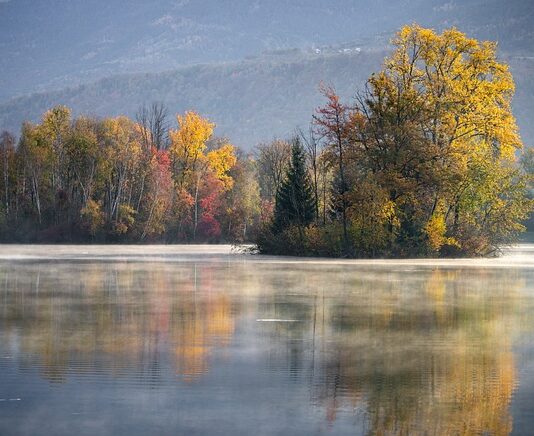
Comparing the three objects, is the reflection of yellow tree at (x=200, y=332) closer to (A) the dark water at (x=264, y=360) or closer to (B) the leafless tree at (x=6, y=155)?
(A) the dark water at (x=264, y=360)

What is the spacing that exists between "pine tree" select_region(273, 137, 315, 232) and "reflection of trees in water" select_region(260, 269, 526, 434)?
31.1 metres

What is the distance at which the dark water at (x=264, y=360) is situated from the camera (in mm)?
11547

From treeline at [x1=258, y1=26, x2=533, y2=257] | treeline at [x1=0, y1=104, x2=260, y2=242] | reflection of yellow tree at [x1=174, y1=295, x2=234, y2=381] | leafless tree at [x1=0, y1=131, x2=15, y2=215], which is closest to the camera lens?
reflection of yellow tree at [x1=174, y1=295, x2=234, y2=381]

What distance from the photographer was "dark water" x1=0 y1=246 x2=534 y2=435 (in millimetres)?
11547

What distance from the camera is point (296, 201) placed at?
204 ft

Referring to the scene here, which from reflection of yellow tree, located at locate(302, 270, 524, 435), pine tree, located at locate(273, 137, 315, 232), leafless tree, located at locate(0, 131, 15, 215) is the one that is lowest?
reflection of yellow tree, located at locate(302, 270, 524, 435)

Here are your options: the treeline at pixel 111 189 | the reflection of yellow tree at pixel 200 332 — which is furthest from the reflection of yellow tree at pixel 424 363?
the treeline at pixel 111 189

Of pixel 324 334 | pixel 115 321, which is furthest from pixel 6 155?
pixel 324 334

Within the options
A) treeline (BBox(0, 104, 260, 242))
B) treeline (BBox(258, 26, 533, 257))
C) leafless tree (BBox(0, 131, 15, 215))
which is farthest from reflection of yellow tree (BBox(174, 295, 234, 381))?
leafless tree (BBox(0, 131, 15, 215))

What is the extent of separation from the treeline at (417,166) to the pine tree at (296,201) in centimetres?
6

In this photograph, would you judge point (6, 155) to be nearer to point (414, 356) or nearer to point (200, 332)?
point (200, 332)

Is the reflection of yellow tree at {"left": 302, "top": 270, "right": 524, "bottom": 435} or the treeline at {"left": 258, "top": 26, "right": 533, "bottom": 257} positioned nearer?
the reflection of yellow tree at {"left": 302, "top": 270, "right": 524, "bottom": 435}

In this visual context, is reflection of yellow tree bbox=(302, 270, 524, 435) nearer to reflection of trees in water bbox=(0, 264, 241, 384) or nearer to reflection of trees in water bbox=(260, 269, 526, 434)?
reflection of trees in water bbox=(260, 269, 526, 434)

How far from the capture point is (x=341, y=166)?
5991cm
